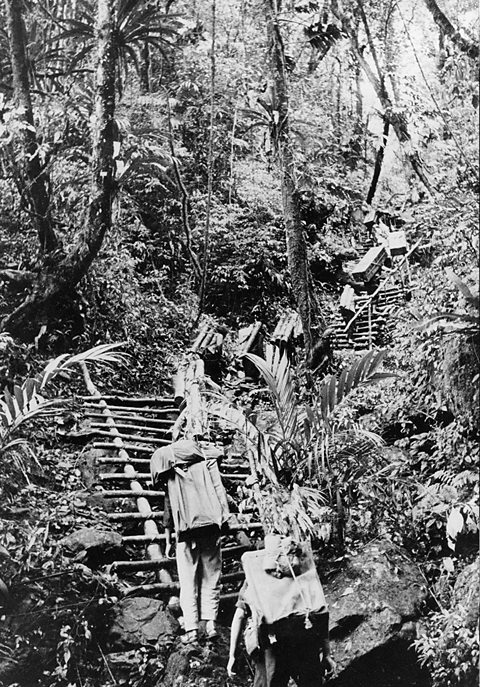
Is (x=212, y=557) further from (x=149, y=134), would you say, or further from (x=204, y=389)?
(x=149, y=134)

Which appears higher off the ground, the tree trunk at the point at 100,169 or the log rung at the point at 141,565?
the tree trunk at the point at 100,169

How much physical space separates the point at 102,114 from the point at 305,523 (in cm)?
320

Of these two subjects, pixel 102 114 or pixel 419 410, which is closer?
pixel 419 410

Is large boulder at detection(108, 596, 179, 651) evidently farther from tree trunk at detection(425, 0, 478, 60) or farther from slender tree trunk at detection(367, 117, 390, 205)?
A: tree trunk at detection(425, 0, 478, 60)

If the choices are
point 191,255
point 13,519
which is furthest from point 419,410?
point 13,519

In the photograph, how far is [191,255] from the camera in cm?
475

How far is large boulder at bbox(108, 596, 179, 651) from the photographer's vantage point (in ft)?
10.3

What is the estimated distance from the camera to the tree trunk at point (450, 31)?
4.03m

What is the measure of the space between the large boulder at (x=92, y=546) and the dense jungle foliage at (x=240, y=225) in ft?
0.31

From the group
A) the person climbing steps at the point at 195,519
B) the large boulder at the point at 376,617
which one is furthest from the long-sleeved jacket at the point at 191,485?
the large boulder at the point at 376,617

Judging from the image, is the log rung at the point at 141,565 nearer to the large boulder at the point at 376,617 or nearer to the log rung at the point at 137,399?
the large boulder at the point at 376,617

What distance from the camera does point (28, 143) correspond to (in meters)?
4.29

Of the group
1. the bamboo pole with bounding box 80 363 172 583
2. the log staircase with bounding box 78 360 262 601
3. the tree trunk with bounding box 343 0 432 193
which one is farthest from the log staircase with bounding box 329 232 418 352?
the bamboo pole with bounding box 80 363 172 583

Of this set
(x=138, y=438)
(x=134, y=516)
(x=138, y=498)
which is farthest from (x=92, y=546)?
(x=138, y=438)
